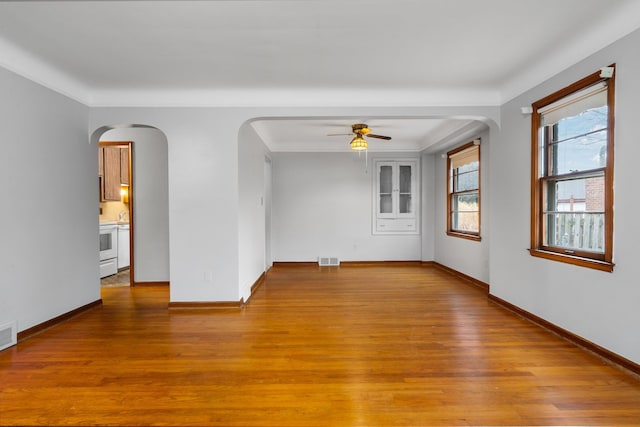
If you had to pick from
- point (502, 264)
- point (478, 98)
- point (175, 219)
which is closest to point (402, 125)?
point (478, 98)

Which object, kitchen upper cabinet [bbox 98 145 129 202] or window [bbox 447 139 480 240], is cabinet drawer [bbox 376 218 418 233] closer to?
window [bbox 447 139 480 240]

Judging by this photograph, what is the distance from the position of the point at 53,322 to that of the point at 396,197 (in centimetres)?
584

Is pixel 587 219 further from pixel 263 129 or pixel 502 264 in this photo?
pixel 263 129

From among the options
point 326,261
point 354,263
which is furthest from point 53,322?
point 354,263

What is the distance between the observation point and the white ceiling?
2.29 metres

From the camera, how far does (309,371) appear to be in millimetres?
2389

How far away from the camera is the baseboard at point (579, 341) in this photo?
235cm

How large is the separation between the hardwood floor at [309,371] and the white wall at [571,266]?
26 centimetres

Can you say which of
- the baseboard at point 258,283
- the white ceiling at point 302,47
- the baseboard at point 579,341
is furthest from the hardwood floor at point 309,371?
the white ceiling at point 302,47

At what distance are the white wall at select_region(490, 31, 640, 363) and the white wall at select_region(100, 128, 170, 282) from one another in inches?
186

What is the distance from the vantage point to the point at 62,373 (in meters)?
2.37

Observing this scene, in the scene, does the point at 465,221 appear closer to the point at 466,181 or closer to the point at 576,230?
the point at 466,181

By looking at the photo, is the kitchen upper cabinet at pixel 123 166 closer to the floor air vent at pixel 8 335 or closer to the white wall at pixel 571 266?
the floor air vent at pixel 8 335

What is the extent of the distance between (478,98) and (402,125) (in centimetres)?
155
